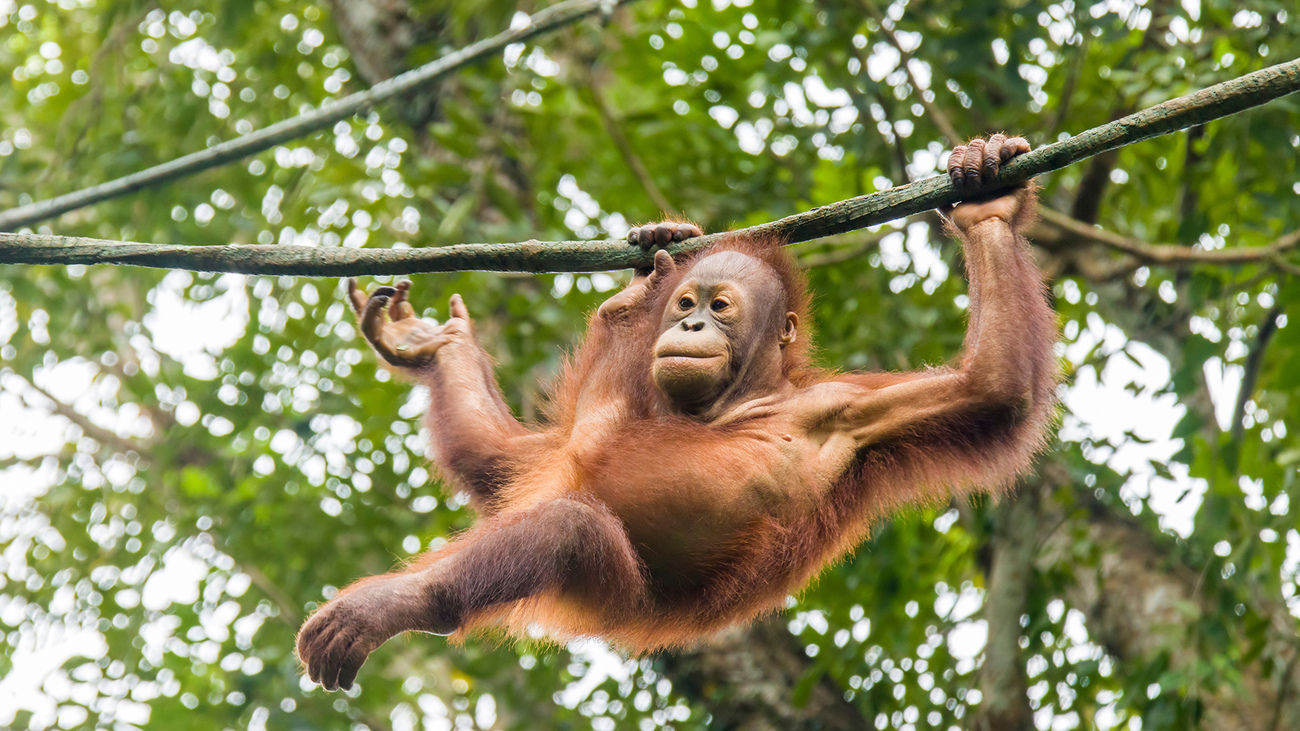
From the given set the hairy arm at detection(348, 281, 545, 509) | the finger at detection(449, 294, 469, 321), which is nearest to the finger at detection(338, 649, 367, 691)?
the hairy arm at detection(348, 281, 545, 509)

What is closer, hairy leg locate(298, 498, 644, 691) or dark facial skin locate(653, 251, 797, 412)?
hairy leg locate(298, 498, 644, 691)

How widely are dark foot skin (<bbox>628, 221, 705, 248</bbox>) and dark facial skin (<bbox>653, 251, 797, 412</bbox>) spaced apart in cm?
10

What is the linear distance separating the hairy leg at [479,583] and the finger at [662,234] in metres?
0.77

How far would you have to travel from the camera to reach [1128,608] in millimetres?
4977

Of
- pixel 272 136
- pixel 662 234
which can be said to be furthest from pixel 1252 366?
pixel 272 136

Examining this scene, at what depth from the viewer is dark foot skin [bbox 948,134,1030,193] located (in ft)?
8.27

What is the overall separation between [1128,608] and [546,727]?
2.84m

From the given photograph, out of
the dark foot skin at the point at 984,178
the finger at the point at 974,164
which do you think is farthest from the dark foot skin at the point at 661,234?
the finger at the point at 974,164

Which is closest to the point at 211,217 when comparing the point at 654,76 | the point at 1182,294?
the point at 654,76

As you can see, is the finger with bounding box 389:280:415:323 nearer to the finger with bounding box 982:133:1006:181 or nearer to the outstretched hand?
the outstretched hand

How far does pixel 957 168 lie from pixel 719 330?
756mm

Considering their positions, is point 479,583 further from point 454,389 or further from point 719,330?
point 454,389

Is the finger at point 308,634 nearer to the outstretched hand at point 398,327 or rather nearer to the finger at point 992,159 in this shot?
the outstretched hand at point 398,327

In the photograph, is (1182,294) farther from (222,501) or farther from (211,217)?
(211,217)
